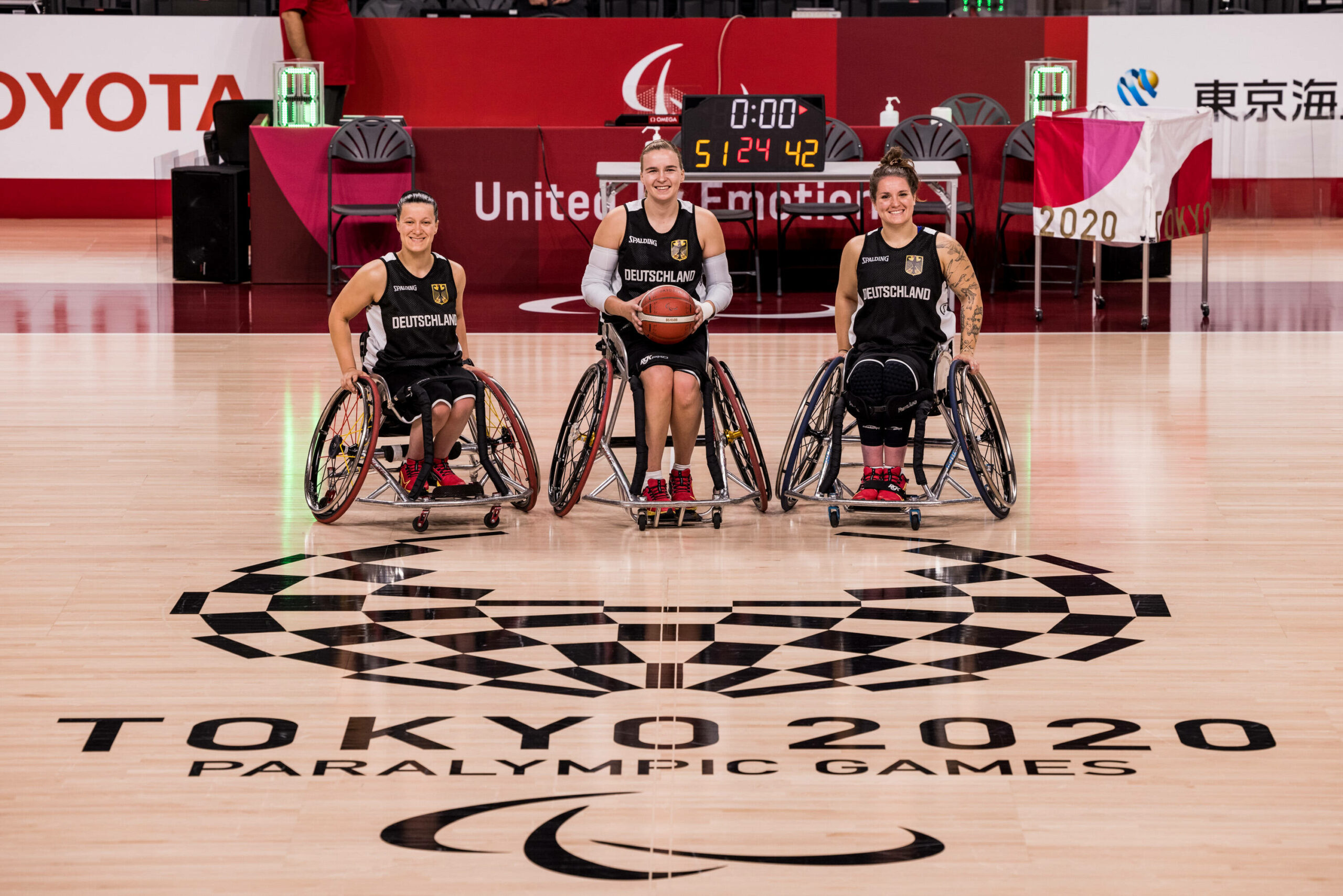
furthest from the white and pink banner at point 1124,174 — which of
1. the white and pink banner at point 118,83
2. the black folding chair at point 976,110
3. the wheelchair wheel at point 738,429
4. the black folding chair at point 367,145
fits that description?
the white and pink banner at point 118,83

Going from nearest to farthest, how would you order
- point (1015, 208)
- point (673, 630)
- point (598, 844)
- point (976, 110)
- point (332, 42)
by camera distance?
point (598, 844) < point (673, 630) < point (1015, 208) < point (332, 42) < point (976, 110)

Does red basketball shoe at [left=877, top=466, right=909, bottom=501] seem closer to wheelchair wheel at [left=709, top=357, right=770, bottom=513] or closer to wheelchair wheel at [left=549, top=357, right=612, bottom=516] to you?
wheelchair wheel at [left=709, top=357, right=770, bottom=513]

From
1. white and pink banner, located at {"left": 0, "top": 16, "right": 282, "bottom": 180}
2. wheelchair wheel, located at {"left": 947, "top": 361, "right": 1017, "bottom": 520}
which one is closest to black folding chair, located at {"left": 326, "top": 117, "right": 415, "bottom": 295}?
white and pink banner, located at {"left": 0, "top": 16, "right": 282, "bottom": 180}

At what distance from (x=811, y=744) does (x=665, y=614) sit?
1009 millimetres

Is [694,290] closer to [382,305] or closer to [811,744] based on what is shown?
[382,305]

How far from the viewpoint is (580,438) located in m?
5.47

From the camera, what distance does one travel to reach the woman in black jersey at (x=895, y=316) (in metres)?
5.52

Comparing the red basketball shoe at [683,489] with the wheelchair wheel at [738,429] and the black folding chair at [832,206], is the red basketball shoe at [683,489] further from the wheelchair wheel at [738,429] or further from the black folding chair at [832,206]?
the black folding chair at [832,206]

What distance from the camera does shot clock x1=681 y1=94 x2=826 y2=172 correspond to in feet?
32.8

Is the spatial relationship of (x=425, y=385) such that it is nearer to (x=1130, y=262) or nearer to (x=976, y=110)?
(x=1130, y=262)

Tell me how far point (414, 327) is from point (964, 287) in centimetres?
175

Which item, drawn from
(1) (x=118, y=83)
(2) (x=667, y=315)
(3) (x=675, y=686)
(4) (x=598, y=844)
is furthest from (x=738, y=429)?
(1) (x=118, y=83)

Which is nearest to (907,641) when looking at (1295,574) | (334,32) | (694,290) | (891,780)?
(891,780)

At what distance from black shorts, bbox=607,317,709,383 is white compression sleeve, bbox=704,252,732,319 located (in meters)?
0.10
